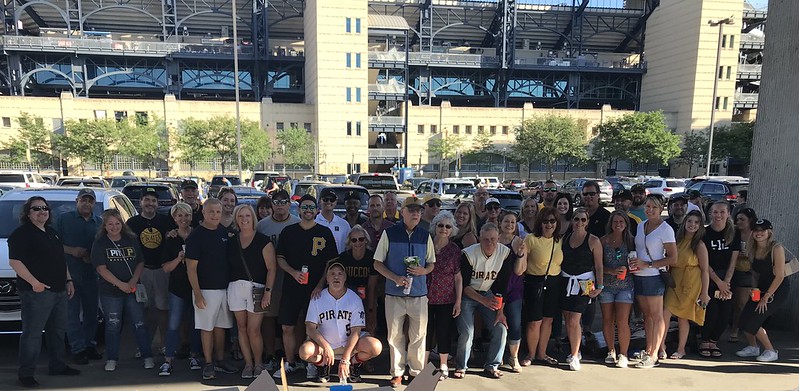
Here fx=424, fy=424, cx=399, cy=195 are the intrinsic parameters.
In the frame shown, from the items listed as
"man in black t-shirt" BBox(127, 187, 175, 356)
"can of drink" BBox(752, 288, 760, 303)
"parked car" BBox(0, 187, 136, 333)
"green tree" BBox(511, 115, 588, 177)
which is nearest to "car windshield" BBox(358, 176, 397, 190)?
"parked car" BBox(0, 187, 136, 333)

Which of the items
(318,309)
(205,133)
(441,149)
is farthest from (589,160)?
(318,309)

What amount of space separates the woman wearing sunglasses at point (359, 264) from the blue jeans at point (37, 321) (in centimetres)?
284

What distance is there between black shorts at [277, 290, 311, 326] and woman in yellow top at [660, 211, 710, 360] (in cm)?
420

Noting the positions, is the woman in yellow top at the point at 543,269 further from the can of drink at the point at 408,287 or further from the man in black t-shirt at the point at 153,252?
the man in black t-shirt at the point at 153,252

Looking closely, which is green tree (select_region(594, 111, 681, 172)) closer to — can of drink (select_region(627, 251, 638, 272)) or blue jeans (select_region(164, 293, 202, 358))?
can of drink (select_region(627, 251, 638, 272))

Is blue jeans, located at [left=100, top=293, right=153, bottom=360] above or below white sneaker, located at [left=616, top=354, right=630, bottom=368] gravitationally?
above

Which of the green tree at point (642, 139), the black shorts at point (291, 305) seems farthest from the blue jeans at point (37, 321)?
the green tree at point (642, 139)

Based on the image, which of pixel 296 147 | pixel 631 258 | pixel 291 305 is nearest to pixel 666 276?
pixel 631 258

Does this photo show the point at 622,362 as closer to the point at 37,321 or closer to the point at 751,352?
the point at 751,352

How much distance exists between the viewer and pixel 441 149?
47.9 metres

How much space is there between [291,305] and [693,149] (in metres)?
52.8

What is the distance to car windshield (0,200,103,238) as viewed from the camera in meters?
5.44

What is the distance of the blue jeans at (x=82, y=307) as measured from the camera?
189 inches

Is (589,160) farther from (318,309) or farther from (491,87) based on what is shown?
(318,309)
